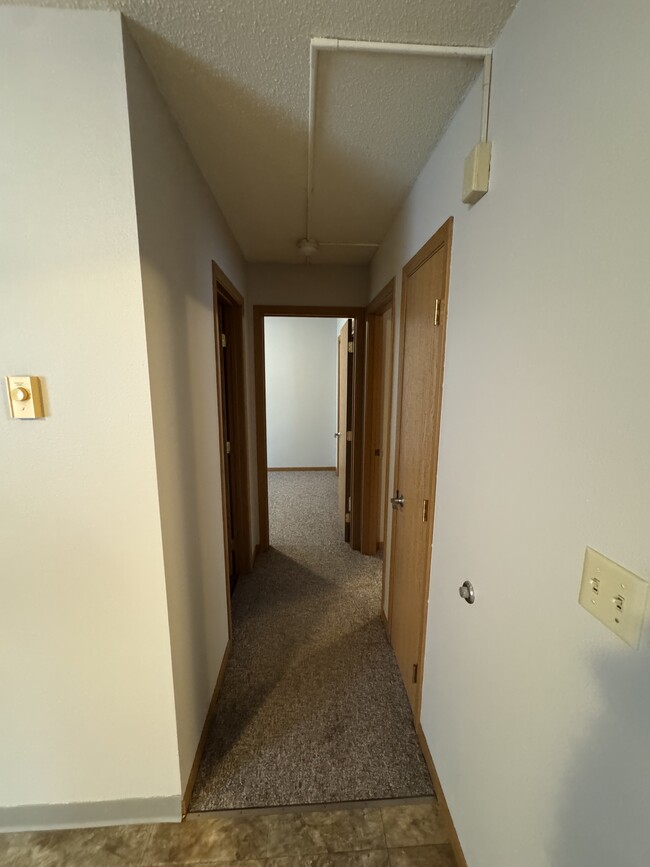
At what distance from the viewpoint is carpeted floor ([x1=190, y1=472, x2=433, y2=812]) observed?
134cm

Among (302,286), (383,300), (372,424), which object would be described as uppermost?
(302,286)

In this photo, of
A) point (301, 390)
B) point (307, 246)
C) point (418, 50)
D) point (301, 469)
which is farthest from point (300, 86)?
point (301, 469)

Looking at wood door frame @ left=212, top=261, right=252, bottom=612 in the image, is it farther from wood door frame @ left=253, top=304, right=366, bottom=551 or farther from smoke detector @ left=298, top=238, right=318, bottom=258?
smoke detector @ left=298, top=238, right=318, bottom=258

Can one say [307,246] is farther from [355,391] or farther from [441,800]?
[441,800]

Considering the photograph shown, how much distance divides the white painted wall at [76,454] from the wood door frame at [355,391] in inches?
73.3

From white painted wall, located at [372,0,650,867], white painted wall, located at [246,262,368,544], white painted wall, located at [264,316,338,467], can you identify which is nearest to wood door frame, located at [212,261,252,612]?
white painted wall, located at [246,262,368,544]

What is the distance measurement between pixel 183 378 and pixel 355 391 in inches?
70.4

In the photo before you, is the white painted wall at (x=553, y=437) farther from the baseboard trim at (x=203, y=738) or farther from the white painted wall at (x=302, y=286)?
the white painted wall at (x=302, y=286)

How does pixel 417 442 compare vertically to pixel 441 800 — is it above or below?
above

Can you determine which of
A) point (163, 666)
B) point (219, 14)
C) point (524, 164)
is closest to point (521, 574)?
point (524, 164)

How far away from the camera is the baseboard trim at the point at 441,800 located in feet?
3.65

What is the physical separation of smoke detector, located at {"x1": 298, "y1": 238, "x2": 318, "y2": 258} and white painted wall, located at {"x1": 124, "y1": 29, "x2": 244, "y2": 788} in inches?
25.1

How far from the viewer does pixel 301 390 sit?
217 inches

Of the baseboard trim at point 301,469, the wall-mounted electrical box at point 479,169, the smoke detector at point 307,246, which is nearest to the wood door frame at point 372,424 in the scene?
the smoke detector at point 307,246
